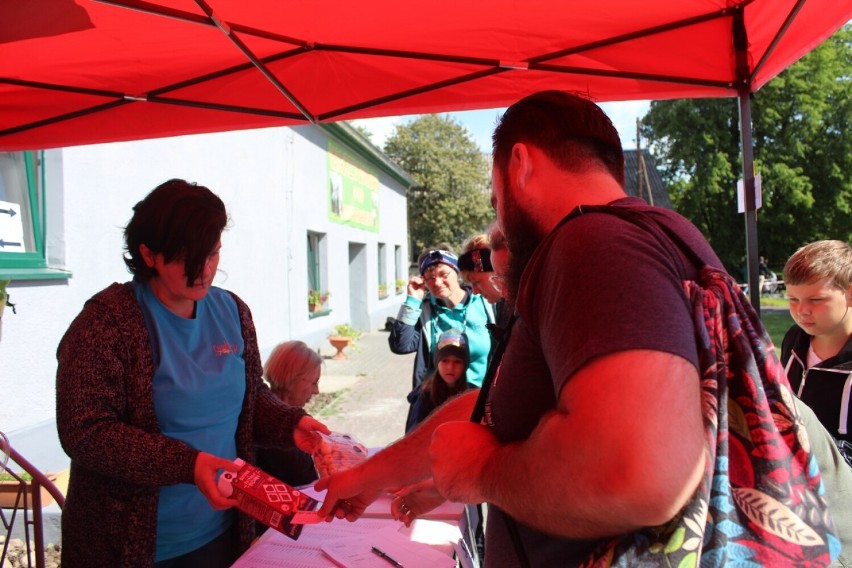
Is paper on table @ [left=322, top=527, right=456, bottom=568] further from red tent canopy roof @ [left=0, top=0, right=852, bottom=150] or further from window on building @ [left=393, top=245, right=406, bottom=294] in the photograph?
window on building @ [left=393, top=245, right=406, bottom=294]

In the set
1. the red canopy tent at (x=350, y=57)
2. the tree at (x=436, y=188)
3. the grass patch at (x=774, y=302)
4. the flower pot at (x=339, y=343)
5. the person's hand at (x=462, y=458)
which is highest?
the tree at (x=436, y=188)

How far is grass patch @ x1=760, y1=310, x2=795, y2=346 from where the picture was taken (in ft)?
48.4

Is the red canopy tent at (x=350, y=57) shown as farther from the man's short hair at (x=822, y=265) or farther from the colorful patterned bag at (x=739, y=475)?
the colorful patterned bag at (x=739, y=475)

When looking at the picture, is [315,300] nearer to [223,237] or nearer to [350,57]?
[223,237]

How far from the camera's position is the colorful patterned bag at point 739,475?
2.78ft

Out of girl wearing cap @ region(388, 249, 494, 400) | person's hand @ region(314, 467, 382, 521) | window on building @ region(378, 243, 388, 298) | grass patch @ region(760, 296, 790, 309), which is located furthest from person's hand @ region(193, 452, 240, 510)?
grass patch @ region(760, 296, 790, 309)

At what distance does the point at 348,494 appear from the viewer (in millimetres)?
1585

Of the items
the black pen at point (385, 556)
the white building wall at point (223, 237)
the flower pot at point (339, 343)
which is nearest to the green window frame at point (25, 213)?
the white building wall at point (223, 237)

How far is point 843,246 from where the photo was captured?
2.75 metres

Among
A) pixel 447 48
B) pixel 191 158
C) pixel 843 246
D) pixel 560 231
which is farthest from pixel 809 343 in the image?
pixel 191 158

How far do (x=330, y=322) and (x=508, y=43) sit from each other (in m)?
10.9

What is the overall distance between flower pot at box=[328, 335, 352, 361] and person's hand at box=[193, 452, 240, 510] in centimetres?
1012

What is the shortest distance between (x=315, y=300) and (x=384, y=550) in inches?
396

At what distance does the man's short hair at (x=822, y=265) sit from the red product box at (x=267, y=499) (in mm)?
2318
